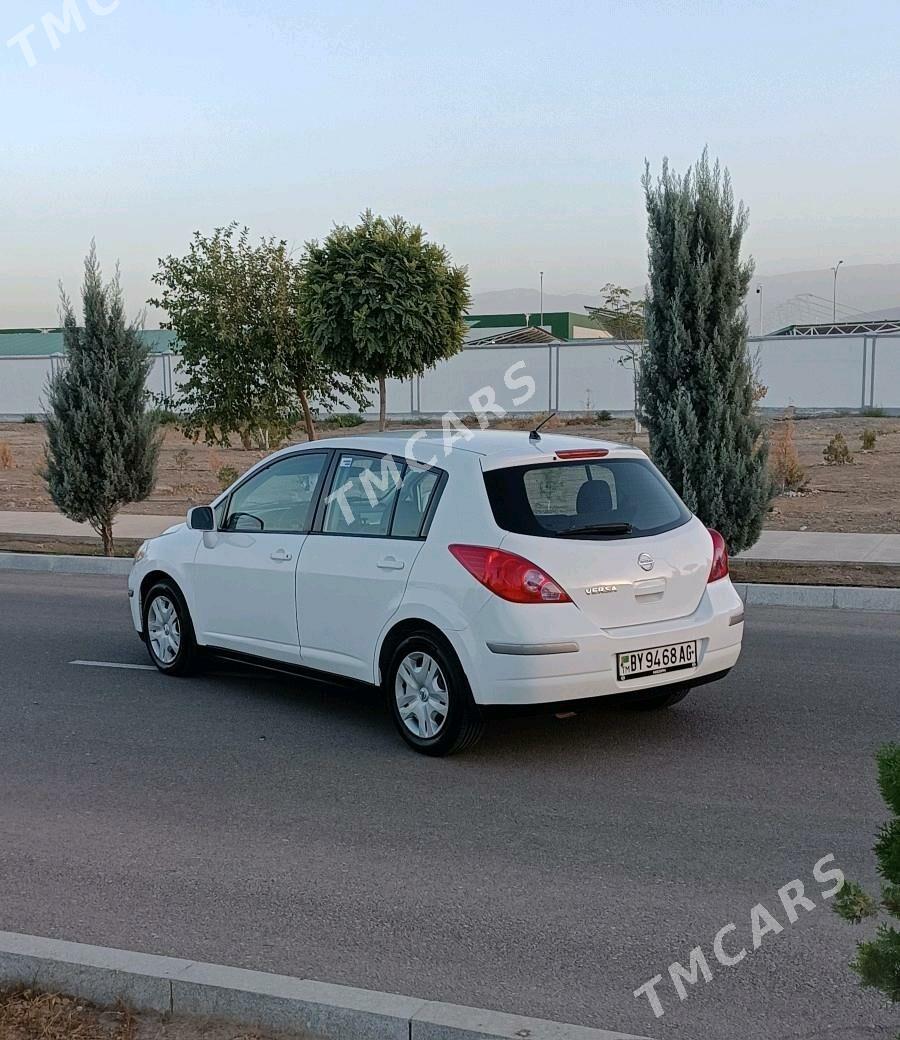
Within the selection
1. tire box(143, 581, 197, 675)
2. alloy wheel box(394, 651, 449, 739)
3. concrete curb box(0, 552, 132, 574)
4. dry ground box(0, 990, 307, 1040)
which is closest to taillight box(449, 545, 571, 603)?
alloy wheel box(394, 651, 449, 739)

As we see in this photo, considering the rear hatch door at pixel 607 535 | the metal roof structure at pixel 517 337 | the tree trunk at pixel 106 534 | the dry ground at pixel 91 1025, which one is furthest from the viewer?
the metal roof structure at pixel 517 337

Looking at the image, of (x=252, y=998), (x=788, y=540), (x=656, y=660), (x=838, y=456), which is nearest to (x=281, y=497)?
(x=656, y=660)

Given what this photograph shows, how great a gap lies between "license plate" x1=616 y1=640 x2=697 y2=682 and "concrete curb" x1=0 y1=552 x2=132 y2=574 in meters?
8.94

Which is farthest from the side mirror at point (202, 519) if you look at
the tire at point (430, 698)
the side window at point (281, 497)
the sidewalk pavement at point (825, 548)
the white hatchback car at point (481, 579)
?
the sidewalk pavement at point (825, 548)

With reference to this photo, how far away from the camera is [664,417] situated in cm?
1241

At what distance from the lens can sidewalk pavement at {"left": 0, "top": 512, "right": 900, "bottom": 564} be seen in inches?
533

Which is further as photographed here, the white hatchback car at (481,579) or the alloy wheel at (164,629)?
the alloy wheel at (164,629)

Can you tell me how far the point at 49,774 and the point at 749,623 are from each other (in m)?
6.02

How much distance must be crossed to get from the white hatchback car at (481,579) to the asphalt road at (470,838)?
1.45 feet

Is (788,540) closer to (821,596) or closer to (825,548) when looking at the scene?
(825,548)

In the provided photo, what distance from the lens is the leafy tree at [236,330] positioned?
765 inches

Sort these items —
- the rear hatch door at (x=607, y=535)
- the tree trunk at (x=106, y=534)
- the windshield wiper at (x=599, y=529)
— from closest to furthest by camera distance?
the rear hatch door at (x=607, y=535)
the windshield wiper at (x=599, y=529)
the tree trunk at (x=106, y=534)

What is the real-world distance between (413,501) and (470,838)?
2101mm

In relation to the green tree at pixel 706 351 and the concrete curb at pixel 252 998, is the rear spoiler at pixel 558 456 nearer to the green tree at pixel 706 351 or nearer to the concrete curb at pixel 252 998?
the concrete curb at pixel 252 998
